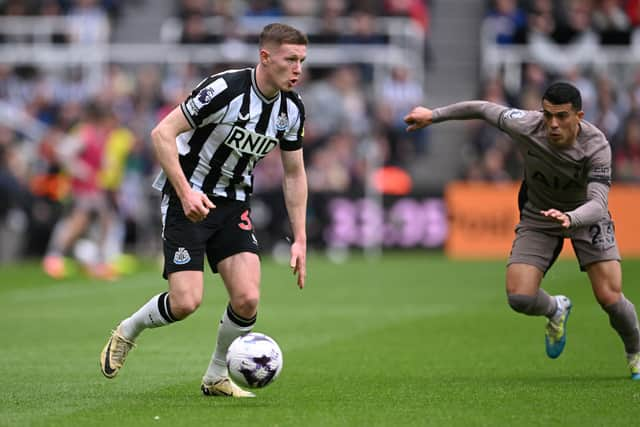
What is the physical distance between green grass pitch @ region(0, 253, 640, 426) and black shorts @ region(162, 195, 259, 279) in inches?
35.6

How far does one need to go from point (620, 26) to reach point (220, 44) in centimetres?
815

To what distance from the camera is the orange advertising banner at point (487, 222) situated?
21.8 m

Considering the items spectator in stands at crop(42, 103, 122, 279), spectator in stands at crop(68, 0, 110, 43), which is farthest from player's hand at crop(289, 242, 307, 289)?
spectator in stands at crop(68, 0, 110, 43)

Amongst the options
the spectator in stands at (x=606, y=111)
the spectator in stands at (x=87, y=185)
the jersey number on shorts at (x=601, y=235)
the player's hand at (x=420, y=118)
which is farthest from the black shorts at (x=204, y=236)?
the spectator in stands at (x=606, y=111)

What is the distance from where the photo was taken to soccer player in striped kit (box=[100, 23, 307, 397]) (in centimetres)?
802

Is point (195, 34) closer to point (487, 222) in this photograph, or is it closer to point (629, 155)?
point (487, 222)

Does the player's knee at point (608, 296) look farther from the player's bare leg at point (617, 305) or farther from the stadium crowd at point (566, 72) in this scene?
the stadium crowd at point (566, 72)

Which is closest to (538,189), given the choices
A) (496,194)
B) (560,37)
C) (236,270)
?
(236,270)

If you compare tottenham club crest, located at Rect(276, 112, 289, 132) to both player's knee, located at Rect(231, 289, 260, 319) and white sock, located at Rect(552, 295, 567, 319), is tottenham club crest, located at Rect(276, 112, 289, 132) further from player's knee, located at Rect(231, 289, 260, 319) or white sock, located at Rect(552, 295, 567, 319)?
white sock, located at Rect(552, 295, 567, 319)

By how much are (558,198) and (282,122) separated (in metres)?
2.22

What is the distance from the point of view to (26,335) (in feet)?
40.5

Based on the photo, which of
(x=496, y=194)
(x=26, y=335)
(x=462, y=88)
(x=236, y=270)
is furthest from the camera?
(x=462, y=88)

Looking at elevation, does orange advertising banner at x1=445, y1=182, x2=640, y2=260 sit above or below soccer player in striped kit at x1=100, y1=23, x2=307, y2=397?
below

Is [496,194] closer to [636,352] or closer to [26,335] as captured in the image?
[26,335]
